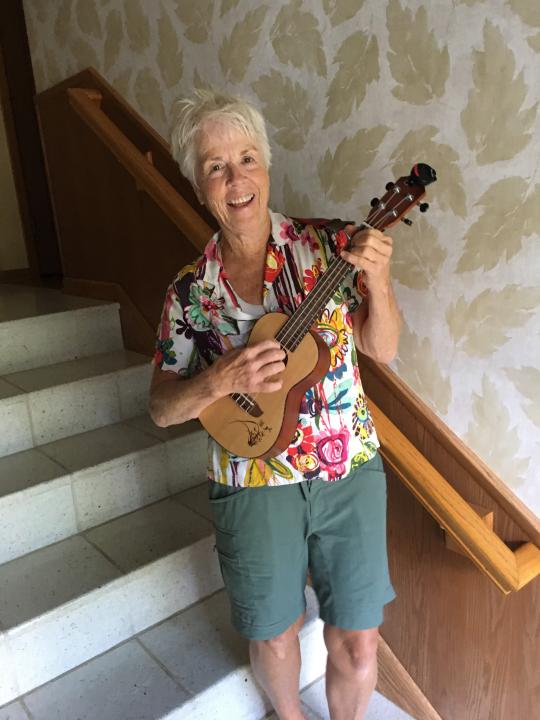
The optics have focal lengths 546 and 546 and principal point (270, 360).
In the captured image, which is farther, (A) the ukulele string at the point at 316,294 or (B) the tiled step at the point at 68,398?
(B) the tiled step at the point at 68,398

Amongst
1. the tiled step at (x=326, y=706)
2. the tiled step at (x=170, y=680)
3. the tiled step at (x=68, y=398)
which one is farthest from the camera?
the tiled step at (x=68, y=398)

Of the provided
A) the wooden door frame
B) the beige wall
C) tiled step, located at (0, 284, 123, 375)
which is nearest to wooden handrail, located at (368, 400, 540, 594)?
tiled step, located at (0, 284, 123, 375)

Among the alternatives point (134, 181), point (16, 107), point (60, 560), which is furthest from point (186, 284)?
point (16, 107)

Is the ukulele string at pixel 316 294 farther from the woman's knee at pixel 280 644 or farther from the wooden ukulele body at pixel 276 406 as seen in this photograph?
the woman's knee at pixel 280 644

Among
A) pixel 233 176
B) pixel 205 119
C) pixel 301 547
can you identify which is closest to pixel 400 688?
pixel 301 547

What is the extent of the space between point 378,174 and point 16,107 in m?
2.45

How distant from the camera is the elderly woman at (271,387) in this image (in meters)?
1.00

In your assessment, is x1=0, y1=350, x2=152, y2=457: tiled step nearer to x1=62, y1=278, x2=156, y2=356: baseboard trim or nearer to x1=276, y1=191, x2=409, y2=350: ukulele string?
x1=62, y1=278, x2=156, y2=356: baseboard trim

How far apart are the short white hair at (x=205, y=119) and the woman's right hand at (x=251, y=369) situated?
1.17ft

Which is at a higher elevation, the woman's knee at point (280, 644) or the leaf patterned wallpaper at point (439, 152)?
the leaf patterned wallpaper at point (439, 152)

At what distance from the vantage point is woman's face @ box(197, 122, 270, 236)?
99 cm

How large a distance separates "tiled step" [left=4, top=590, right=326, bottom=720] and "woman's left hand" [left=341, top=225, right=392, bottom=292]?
3.37 ft

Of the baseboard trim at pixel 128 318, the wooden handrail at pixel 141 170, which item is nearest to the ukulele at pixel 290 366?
the wooden handrail at pixel 141 170

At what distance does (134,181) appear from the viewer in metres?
1.92
